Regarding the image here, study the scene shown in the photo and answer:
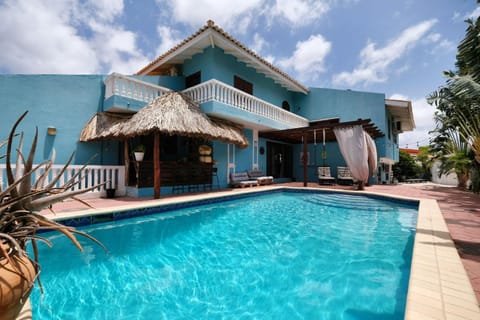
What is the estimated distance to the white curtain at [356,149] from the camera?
348 inches

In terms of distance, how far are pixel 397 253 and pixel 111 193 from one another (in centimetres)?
812

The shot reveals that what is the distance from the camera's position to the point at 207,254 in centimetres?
345

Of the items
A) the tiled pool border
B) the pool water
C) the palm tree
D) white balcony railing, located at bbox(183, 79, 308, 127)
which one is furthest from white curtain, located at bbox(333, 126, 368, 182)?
the palm tree

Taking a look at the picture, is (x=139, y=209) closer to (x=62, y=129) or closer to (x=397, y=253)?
(x=62, y=129)

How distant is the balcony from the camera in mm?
7816

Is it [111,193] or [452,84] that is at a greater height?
[452,84]

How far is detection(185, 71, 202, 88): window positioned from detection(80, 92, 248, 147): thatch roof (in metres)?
2.42

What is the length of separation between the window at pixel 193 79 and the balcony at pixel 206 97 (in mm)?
1256

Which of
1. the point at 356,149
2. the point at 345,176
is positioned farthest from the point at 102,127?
the point at 345,176

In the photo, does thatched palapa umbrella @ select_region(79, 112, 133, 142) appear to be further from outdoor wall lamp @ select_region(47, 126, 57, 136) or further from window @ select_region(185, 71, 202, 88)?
window @ select_region(185, 71, 202, 88)

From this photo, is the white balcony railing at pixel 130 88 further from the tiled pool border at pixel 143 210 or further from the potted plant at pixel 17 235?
the potted plant at pixel 17 235

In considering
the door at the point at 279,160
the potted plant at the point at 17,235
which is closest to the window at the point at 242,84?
the door at the point at 279,160

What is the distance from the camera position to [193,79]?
1055 cm

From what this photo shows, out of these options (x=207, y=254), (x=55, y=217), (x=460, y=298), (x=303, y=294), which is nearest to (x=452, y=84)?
(x=460, y=298)
